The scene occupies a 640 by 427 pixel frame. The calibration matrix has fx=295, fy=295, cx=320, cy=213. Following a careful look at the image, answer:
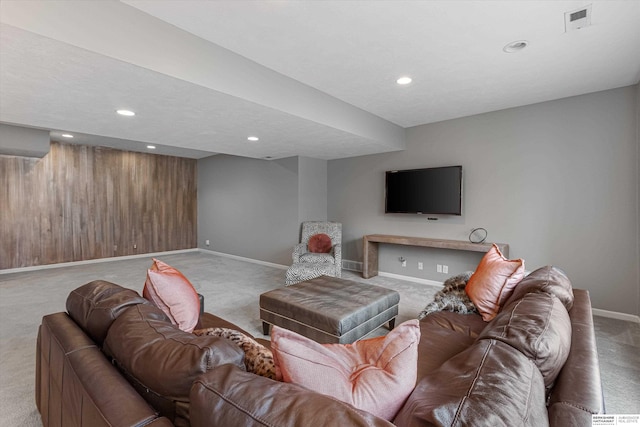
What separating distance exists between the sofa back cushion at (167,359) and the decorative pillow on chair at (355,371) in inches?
6.9

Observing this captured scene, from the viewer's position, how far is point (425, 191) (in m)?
4.53

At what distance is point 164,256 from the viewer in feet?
22.8

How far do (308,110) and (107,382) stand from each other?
279 cm

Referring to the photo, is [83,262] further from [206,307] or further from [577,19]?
[577,19]

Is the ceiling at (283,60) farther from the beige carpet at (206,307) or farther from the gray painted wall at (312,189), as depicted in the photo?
the beige carpet at (206,307)

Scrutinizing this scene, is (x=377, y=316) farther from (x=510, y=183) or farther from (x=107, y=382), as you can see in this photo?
(x=510, y=183)

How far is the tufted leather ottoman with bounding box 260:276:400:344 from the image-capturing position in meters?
2.35

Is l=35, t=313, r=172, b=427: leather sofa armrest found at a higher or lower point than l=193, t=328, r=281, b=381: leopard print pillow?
lower

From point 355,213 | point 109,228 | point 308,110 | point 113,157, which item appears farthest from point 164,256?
point 308,110

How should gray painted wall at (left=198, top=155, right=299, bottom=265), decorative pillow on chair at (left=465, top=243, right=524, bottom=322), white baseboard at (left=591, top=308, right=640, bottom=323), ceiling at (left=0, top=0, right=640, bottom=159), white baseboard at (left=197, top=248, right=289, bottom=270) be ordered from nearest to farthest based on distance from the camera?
ceiling at (left=0, top=0, right=640, bottom=159) < decorative pillow on chair at (left=465, top=243, right=524, bottom=322) < white baseboard at (left=591, top=308, right=640, bottom=323) < gray painted wall at (left=198, top=155, right=299, bottom=265) < white baseboard at (left=197, top=248, right=289, bottom=270)

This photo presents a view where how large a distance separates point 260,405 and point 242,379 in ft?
0.34

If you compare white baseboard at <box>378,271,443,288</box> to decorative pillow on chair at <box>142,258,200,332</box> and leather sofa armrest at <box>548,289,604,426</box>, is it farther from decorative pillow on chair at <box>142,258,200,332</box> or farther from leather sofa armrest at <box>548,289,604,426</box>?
decorative pillow on chair at <box>142,258,200,332</box>

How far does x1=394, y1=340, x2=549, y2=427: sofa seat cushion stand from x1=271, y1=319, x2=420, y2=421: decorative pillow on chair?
0.05 m

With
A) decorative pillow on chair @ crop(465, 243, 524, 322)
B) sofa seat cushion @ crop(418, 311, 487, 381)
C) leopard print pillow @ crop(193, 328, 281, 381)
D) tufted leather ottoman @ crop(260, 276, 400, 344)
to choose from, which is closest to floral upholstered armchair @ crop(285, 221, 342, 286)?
tufted leather ottoman @ crop(260, 276, 400, 344)
